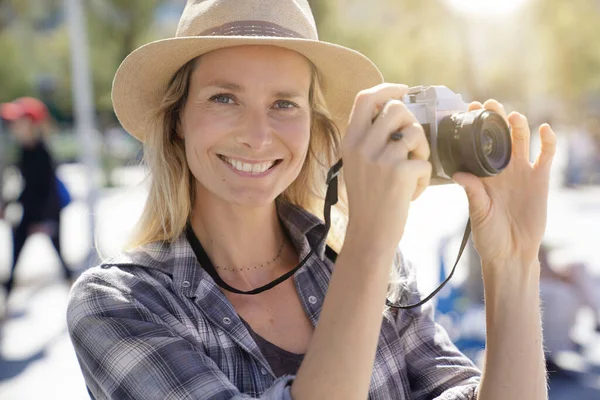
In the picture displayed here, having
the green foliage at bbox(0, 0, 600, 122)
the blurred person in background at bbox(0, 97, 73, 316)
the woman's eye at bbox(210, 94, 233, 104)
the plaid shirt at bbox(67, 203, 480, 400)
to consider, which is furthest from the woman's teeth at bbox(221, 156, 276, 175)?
the blurred person in background at bbox(0, 97, 73, 316)

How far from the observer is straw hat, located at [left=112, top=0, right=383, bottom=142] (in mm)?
1670

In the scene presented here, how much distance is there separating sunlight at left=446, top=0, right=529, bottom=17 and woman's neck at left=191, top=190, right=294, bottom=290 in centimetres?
324

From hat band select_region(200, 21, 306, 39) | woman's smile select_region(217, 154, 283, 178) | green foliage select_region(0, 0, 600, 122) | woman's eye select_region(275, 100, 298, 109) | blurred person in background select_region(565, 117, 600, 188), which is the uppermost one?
green foliage select_region(0, 0, 600, 122)

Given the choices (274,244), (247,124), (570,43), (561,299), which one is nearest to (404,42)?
(570,43)

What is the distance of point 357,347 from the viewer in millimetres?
1195

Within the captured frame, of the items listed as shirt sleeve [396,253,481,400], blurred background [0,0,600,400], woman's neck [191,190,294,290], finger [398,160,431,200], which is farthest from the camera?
blurred background [0,0,600,400]

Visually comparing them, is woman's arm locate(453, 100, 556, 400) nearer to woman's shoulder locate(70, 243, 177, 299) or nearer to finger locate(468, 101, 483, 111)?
finger locate(468, 101, 483, 111)

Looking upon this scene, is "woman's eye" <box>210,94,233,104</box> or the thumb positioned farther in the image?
"woman's eye" <box>210,94,233,104</box>

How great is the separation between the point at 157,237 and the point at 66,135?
31797mm

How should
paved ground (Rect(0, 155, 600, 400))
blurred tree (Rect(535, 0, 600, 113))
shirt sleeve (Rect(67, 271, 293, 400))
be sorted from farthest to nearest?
1. blurred tree (Rect(535, 0, 600, 113))
2. paved ground (Rect(0, 155, 600, 400))
3. shirt sleeve (Rect(67, 271, 293, 400))

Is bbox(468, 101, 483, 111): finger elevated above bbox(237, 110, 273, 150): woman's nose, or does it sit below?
above

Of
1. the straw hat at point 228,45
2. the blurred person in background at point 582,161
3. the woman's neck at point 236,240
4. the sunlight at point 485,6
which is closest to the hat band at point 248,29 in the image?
the straw hat at point 228,45

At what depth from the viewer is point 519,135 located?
5.32 ft

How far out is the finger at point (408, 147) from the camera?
1.21 meters
